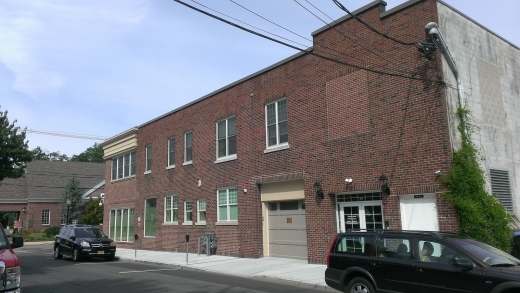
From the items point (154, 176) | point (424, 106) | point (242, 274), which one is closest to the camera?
point (424, 106)

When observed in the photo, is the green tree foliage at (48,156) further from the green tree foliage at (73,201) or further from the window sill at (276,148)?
the window sill at (276,148)

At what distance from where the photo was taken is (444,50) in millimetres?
12625

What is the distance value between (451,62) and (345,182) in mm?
4941

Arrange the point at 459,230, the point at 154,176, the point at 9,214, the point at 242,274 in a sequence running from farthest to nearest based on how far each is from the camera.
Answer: the point at 9,214 < the point at 154,176 < the point at 242,274 < the point at 459,230

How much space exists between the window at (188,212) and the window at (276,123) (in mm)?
6791

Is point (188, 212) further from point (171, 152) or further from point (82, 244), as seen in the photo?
point (82, 244)

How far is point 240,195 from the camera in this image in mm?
19219

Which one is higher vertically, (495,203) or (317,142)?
(317,142)

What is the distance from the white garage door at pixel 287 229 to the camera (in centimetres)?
1667

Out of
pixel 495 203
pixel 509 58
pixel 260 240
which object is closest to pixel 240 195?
pixel 260 240

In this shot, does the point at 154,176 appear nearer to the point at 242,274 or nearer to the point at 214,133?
the point at 214,133

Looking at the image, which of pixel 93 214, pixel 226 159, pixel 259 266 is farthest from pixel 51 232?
pixel 259 266

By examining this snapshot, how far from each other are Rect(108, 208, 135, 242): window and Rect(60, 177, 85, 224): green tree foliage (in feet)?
62.8

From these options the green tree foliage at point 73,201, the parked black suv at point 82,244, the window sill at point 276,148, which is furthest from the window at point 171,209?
the green tree foliage at point 73,201
